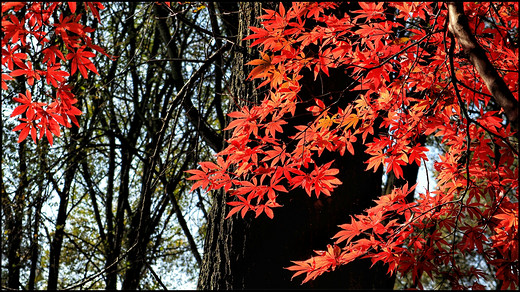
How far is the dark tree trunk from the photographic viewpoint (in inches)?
104

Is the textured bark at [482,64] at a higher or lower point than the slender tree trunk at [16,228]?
lower

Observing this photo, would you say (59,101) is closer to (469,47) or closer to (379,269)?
(469,47)

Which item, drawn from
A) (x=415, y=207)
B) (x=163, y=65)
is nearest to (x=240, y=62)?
(x=415, y=207)

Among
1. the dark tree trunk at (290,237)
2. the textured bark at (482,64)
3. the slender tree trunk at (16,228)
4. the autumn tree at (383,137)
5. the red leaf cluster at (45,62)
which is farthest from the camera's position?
the slender tree trunk at (16,228)

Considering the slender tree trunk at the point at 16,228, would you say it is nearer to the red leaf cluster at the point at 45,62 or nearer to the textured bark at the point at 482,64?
the red leaf cluster at the point at 45,62

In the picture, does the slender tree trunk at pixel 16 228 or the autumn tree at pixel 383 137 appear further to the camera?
the slender tree trunk at pixel 16 228

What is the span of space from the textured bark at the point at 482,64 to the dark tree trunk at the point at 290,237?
4.10 feet

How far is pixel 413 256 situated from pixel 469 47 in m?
1.18

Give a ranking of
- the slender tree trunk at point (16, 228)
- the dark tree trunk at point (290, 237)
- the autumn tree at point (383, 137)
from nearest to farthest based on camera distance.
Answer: the autumn tree at point (383, 137) < the dark tree trunk at point (290, 237) < the slender tree trunk at point (16, 228)

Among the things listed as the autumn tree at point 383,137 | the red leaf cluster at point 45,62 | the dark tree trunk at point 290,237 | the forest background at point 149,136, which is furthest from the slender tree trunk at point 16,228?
the autumn tree at point 383,137

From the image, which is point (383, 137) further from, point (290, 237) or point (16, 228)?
point (16, 228)

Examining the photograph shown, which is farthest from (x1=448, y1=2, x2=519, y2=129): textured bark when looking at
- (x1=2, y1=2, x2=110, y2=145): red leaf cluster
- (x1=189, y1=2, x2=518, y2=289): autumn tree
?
(x1=2, y1=2, x2=110, y2=145): red leaf cluster

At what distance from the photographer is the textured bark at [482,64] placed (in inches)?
46.0

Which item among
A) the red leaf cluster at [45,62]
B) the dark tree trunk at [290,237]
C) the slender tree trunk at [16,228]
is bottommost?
the dark tree trunk at [290,237]
